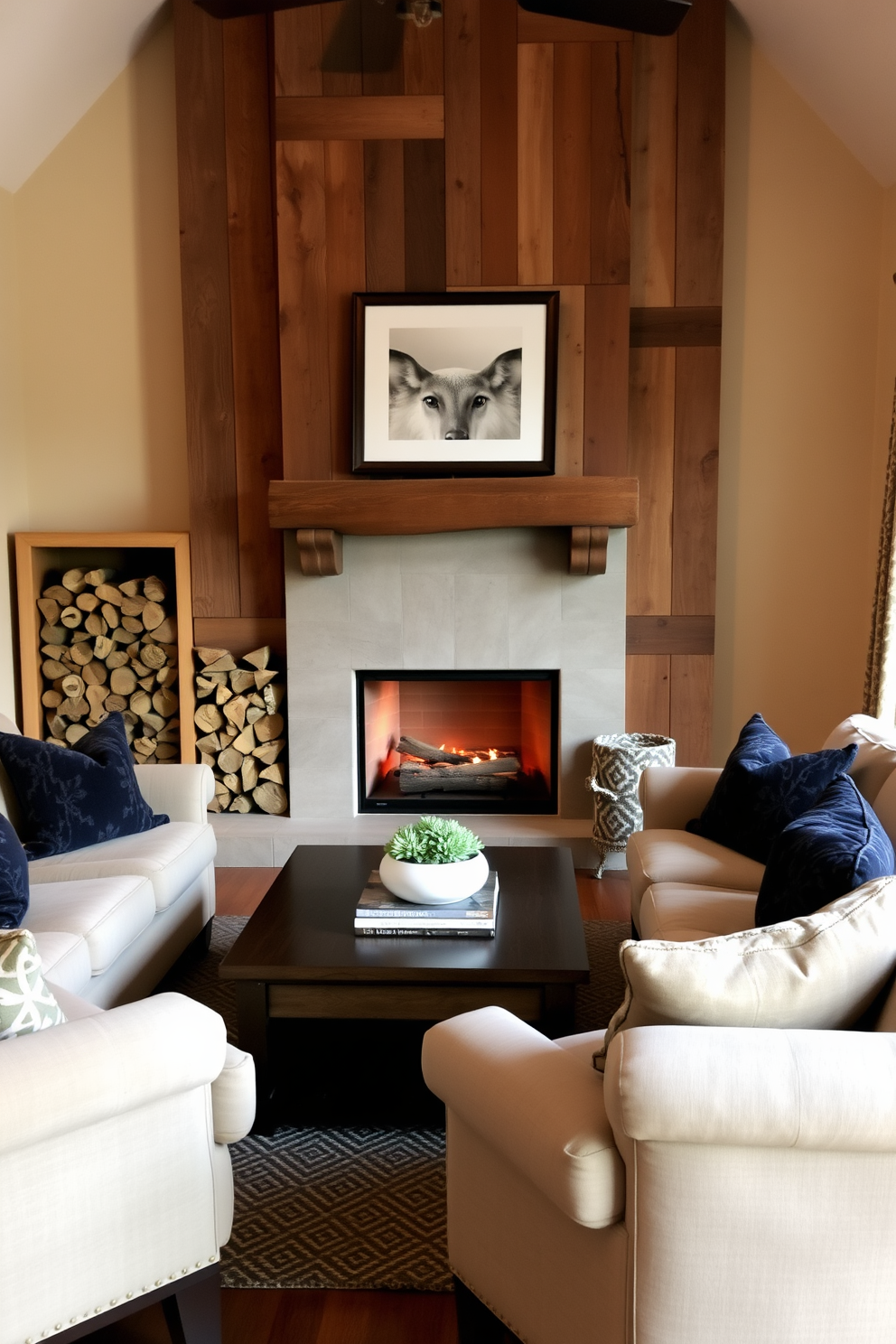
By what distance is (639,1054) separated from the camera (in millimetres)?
1313

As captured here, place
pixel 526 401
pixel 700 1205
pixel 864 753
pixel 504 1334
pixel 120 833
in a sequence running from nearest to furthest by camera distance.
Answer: pixel 700 1205, pixel 504 1334, pixel 864 753, pixel 120 833, pixel 526 401

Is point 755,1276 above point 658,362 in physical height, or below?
below

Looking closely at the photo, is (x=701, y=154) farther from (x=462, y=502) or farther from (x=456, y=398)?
(x=462, y=502)

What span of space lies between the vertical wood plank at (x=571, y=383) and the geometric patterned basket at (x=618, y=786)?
1.09 m

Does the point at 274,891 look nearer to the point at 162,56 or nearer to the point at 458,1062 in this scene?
the point at 458,1062

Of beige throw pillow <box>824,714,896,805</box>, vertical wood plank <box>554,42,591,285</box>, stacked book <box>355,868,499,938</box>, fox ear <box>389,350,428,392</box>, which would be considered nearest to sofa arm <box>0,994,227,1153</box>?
stacked book <box>355,868,499,938</box>

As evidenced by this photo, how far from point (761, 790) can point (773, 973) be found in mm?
1466

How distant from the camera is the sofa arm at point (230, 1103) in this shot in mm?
1718

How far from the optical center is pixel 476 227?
13.6ft

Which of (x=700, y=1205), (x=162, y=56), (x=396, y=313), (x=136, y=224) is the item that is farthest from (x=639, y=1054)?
(x=162, y=56)

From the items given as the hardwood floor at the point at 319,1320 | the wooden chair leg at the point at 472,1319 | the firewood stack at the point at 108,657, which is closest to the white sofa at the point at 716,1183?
the wooden chair leg at the point at 472,1319

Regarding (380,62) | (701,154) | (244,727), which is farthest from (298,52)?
(244,727)

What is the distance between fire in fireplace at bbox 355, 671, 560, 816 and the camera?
4.50 m

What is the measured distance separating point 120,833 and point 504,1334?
6.00ft
